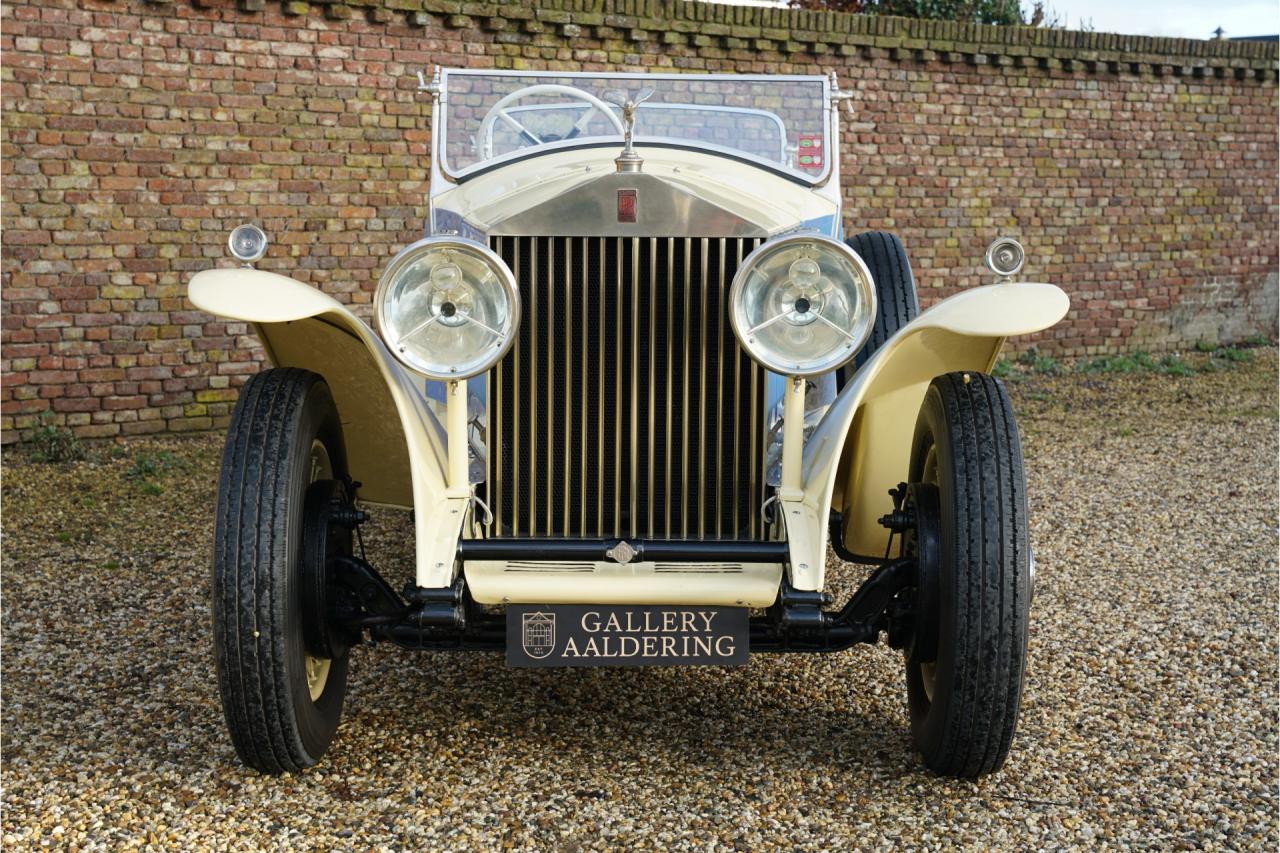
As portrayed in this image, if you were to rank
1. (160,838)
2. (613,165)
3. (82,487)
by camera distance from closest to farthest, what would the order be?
(160,838), (613,165), (82,487)

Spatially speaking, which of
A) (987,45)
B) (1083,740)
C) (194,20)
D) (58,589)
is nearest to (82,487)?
(58,589)

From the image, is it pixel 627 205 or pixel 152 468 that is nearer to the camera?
pixel 627 205

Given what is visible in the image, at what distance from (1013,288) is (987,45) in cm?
739

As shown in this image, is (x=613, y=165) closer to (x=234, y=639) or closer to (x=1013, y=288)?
(x=1013, y=288)

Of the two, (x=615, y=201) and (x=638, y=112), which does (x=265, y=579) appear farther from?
(x=638, y=112)

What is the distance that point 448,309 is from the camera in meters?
2.80

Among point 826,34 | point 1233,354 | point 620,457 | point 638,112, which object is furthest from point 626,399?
point 1233,354

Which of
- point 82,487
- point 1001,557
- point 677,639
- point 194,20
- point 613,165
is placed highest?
point 194,20

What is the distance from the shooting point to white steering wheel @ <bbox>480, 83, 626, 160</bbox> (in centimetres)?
428

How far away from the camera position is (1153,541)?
555 cm

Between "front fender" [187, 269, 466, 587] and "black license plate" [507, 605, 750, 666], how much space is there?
0.87 feet

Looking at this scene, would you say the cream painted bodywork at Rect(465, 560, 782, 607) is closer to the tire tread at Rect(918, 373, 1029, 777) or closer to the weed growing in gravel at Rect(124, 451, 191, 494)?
the tire tread at Rect(918, 373, 1029, 777)

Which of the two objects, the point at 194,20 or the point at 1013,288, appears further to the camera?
the point at 194,20

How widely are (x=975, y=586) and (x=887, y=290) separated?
7.02 feet
